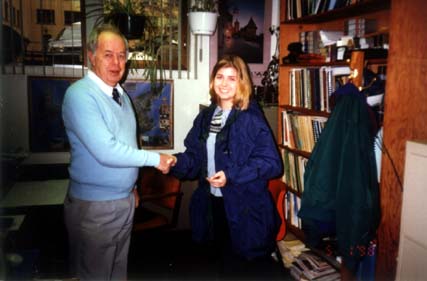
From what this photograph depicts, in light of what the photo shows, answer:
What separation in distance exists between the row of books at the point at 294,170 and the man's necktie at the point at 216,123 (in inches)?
36.8

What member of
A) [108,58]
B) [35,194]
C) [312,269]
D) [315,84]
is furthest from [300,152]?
[35,194]

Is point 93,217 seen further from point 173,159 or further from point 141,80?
point 141,80

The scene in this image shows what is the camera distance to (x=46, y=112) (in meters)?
3.01

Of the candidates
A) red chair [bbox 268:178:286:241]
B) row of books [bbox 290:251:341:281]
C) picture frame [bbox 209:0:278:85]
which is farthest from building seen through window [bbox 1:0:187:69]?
row of books [bbox 290:251:341:281]

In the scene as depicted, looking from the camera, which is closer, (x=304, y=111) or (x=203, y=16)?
(x=304, y=111)

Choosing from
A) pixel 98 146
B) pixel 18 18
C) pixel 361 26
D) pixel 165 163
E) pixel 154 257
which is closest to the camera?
pixel 98 146

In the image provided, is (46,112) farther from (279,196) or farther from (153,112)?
(279,196)

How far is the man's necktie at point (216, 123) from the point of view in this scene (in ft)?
6.70

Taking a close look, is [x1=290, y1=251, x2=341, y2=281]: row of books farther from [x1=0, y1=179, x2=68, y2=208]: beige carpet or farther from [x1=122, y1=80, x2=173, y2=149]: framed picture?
[x1=0, y1=179, x2=68, y2=208]: beige carpet

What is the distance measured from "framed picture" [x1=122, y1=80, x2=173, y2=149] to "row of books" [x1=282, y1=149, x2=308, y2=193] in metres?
1.04

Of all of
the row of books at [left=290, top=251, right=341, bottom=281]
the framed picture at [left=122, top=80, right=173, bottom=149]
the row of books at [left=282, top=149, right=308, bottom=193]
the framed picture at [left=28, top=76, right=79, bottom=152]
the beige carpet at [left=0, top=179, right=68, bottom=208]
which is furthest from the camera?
the framed picture at [left=122, top=80, right=173, bottom=149]

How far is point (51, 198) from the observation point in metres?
2.22

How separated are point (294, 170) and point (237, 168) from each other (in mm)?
1069

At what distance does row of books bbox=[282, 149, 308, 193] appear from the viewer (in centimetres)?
276
